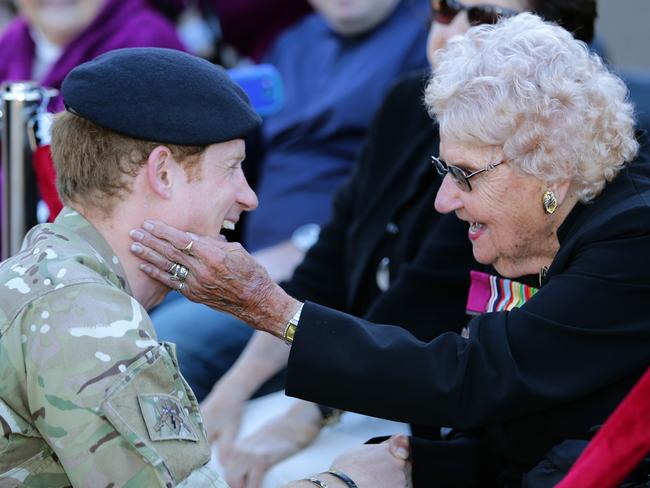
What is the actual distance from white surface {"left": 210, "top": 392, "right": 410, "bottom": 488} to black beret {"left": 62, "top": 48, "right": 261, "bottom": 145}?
113cm

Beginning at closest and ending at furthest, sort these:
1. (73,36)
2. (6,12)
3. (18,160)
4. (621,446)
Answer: (621,446), (18,160), (73,36), (6,12)

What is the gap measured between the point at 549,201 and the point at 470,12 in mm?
946

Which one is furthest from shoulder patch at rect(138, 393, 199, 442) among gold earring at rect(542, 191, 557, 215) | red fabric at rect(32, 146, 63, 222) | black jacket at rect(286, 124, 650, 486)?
red fabric at rect(32, 146, 63, 222)

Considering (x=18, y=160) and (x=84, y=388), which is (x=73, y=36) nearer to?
(x=18, y=160)

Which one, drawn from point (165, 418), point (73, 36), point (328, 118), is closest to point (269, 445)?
point (165, 418)

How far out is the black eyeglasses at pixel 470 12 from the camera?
120 inches

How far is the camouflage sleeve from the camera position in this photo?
1896 millimetres

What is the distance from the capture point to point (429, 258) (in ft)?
9.86

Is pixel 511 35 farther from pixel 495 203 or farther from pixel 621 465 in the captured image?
pixel 621 465

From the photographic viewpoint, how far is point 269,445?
3047 millimetres

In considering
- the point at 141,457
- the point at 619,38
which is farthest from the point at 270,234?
the point at 619,38

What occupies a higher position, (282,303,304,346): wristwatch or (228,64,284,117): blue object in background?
(282,303,304,346): wristwatch

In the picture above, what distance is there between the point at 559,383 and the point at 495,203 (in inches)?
17.8

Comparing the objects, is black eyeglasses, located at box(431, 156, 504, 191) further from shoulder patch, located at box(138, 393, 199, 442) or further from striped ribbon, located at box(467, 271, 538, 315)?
shoulder patch, located at box(138, 393, 199, 442)
